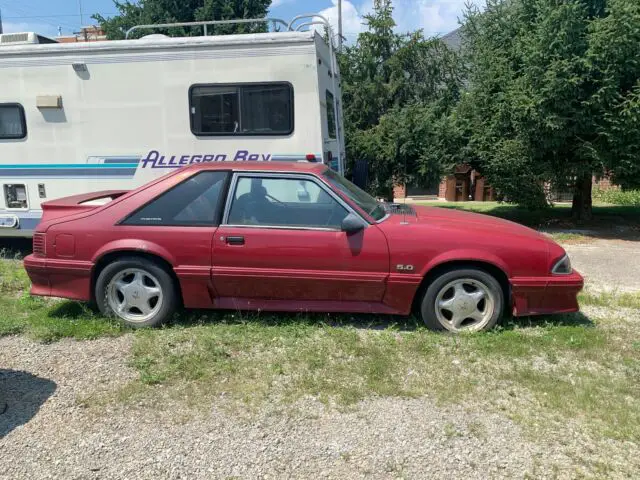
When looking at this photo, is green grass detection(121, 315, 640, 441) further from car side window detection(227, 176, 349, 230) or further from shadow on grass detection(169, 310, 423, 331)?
car side window detection(227, 176, 349, 230)

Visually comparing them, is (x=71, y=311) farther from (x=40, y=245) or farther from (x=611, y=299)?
(x=611, y=299)

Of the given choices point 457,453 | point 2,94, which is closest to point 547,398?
point 457,453

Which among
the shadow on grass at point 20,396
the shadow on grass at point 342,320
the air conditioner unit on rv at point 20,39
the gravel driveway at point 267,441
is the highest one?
the air conditioner unit on rv at point 20,39

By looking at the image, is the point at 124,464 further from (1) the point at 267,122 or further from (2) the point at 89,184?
(2) the point at 89,184

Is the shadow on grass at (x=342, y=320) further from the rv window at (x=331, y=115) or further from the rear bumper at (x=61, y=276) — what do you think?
the rv window at (x=331, y=115)

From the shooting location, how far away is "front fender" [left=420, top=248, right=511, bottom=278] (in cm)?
434

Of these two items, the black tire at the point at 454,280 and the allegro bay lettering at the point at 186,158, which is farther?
the allegro bay lettering at the point at 186,158

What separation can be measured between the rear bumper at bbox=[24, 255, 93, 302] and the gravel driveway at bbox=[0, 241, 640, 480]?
109 cm

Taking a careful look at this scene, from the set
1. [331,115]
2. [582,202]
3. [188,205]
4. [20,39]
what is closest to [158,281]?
[188,205]

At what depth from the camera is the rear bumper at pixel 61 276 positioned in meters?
4.62

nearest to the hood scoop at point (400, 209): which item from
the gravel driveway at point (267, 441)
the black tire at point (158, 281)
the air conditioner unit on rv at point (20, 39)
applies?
the gravel driveway at point (267, 441)

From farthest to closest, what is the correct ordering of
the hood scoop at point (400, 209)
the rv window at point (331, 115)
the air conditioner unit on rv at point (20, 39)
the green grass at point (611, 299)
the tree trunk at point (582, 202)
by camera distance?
the tree trunk at point (582, 202) < the rv window at point (331, 115) < the air conditioner unit on rv at point (20, 39) < the green grass at point (611, 299) < the hood scoop at point (400, 209)

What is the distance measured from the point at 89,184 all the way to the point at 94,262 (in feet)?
10.3

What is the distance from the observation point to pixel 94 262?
15.1 feet
